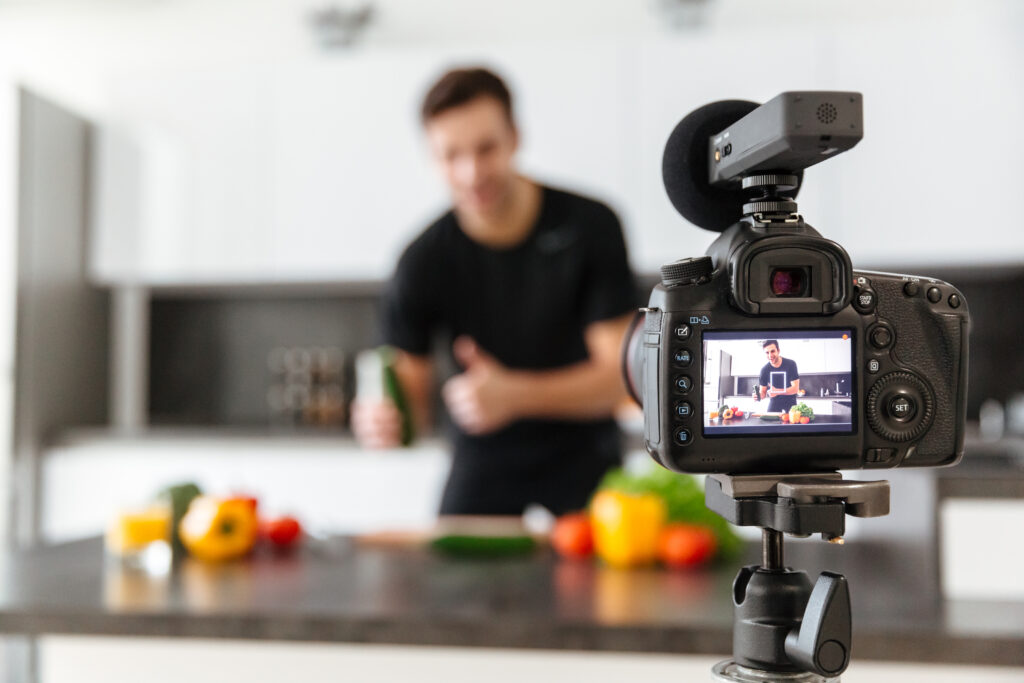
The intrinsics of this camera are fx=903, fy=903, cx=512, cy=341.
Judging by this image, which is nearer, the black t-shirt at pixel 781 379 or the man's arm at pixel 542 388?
the black t-shirt at pixel 781 379

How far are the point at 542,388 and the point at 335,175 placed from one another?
1.64 metres

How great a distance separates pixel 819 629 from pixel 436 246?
1590mm

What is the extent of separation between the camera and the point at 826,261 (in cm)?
51

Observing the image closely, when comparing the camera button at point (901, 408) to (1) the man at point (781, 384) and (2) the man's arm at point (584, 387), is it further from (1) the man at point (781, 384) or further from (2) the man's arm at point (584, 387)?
(2) the man's arm at point (584, 387)

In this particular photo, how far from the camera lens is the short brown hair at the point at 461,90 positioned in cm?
176

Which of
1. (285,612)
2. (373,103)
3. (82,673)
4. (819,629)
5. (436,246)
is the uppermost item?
(373,103)

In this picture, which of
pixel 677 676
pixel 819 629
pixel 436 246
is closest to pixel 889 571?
pixel 677 676

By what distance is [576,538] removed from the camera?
147 cm

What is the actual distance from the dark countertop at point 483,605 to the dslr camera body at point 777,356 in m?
0.57

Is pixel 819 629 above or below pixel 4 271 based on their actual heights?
below

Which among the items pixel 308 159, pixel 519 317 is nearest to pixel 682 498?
pixel 519 317

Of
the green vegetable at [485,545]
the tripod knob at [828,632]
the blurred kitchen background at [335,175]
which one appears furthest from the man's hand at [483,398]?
the tripod knob at [828,632]

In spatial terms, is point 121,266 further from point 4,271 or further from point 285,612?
point 285,612

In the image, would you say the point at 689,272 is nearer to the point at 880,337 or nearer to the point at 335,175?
the point at 880,337
